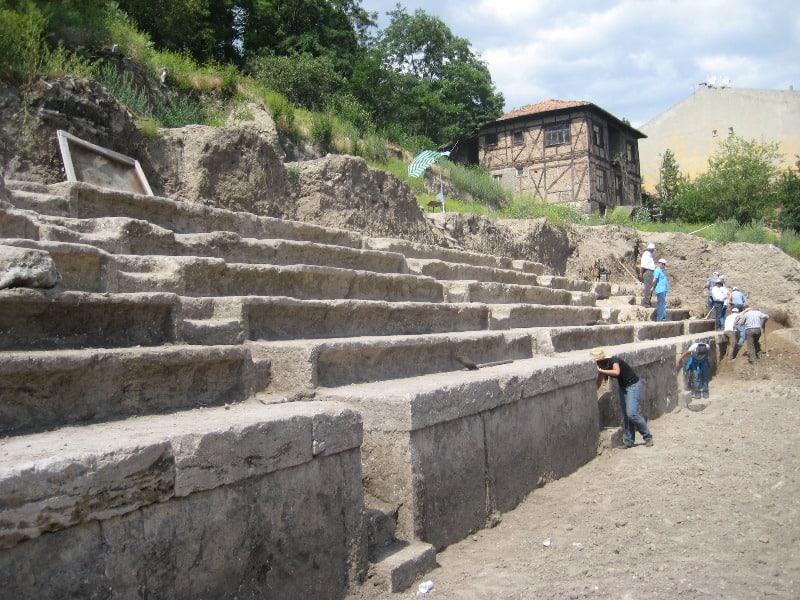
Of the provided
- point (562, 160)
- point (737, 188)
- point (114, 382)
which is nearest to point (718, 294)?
point (114, 382)

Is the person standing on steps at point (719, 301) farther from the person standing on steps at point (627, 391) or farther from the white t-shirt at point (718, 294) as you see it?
the person standing on steps at point (627, 391)

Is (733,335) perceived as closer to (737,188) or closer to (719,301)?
(719,301)

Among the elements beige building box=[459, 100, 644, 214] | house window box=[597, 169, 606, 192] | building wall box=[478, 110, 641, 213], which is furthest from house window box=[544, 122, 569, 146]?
house window box=[597, 169, 606, 192]

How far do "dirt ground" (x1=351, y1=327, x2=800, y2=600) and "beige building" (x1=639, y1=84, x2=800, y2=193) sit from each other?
34.0m

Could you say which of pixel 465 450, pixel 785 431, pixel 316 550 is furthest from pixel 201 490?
pixel 785 431

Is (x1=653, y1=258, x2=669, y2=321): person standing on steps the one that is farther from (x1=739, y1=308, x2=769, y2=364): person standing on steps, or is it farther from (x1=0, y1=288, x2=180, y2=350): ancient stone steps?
(x1=0, y1=288, x2=180, y2=350): ancient stone steps

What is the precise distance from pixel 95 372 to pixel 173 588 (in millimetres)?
1146

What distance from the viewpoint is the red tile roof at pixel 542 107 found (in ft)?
102

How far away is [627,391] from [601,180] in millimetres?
26115

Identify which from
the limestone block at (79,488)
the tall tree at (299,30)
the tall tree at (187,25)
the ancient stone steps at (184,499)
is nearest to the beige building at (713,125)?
the tall tree at (299,30)

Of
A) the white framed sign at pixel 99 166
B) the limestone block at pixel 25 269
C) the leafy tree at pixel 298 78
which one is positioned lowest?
the limestone block at pixel 25 269

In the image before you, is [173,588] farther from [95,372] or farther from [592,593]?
[592,593]

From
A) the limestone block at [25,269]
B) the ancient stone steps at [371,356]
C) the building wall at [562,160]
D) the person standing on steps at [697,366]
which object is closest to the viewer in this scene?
the limestone block at [25,269]

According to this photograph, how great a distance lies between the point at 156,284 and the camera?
4539 mm
